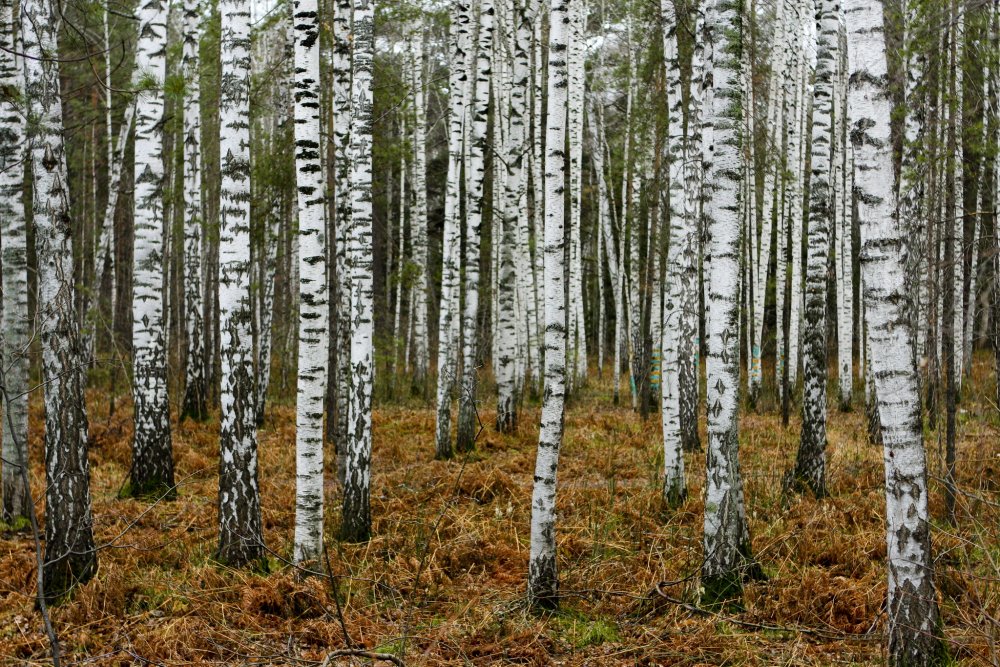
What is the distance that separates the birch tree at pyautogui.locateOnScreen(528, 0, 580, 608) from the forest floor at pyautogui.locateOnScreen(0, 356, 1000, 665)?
0.27 m

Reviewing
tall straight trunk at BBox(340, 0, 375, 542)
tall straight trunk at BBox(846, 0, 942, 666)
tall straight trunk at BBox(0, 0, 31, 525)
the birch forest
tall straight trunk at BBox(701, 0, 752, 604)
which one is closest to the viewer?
tall straight trunk at BBox(846, 0, 942, 666)

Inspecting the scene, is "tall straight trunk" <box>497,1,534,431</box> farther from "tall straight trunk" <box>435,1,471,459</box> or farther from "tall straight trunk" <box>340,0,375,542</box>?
"tall straight trunk" <box>340,0,375,542</box>

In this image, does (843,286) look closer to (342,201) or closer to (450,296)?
(450,296)

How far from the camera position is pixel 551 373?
5.75 m

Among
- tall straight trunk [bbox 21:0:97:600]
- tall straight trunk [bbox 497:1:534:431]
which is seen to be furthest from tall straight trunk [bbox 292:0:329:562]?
tall straight trunk [bbox 497:1:534:431]

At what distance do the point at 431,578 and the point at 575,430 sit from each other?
6765mm

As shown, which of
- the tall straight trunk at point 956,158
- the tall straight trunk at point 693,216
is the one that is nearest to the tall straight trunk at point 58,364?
the tall straight trunk at point 693,216

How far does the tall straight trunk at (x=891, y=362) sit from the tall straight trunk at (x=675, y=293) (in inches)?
151

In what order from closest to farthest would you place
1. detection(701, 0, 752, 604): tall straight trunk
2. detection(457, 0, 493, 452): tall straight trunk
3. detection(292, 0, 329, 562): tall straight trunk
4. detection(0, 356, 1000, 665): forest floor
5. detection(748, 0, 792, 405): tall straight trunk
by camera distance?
1. detection(0, 356, 1000, 665): forest floor
2. detection(701, 0, 752, 604): tall straight trunk
3. detection(292, 0, 329, 562): tall straight trunk
4. detection(457, 0, 493, 452): tall straight trunk
5. detection(748, 0, 792, 405): tall straight trunk

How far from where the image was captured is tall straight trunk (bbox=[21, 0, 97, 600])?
5867mm

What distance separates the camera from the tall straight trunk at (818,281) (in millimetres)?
8703

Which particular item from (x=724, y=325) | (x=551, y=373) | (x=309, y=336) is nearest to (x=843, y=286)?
(x=724, y=325)

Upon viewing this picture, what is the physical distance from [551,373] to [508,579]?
2.05 m

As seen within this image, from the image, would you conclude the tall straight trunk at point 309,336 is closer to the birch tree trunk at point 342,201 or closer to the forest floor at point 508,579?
the forest floor at point 508,579
